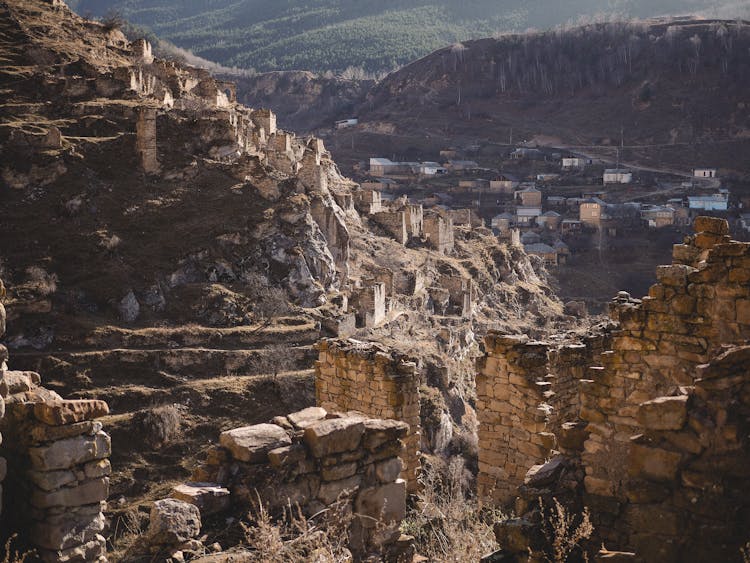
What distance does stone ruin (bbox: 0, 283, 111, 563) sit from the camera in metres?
5.40

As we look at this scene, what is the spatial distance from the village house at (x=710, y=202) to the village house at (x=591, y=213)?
23.8 feet

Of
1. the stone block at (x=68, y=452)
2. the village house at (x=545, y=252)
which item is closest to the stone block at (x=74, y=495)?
the stone block at (x=68, y=452)

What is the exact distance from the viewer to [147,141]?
1503 inches

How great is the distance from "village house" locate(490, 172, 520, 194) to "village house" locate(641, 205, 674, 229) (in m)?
15.5

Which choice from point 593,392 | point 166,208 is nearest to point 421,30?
point 166,208

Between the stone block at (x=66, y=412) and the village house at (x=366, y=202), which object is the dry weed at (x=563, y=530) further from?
the village house at (x=366, y=202)

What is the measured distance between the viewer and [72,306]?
2978 cm

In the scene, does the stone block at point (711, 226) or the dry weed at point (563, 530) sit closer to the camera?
the dry weed at point (563, 530)

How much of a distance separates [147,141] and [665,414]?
36190mm

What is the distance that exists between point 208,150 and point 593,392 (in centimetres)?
3525

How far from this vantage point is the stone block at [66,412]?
540 cm

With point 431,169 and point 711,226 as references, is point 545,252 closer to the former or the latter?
point 431,169

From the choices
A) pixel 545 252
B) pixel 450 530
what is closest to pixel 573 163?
pixel 545 252

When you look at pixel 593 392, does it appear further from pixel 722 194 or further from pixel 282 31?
pixel 282 31
